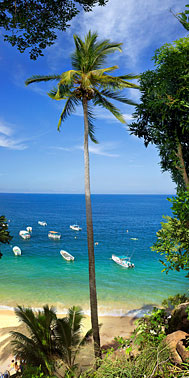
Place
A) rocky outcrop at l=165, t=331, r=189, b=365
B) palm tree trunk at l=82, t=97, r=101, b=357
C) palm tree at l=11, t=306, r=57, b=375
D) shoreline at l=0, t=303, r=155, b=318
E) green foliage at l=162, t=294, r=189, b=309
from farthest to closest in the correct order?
shoreline at l=0, t=303, r=155, b=318
green foliage at l=162, t=294, r=189, b=309
palm tree trunk at l=82, t=97, r=101, b=357
palm tree at l=11, t=306, r=57, b=375
rocky outcrop at l=165, t=331, r=189, b=365

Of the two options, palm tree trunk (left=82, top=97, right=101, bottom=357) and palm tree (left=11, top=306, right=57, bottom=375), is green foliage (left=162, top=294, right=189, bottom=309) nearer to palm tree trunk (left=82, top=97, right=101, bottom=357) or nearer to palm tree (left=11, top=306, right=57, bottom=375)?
palm tree trunk (left=82, top=97, right=101, bottom=357)

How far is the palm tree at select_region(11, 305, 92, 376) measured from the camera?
312 inches

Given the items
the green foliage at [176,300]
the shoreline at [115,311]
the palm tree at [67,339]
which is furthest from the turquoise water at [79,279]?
the palm tree at [67,339]

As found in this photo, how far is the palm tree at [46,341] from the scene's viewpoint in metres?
7.93

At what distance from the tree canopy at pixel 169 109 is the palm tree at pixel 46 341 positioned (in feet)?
24.1

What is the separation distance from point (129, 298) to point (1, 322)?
13022 millimetres

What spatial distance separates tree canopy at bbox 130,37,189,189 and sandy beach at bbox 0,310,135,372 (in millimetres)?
11502

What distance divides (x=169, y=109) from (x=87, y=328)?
16.5 metres

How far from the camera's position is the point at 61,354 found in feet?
28.1

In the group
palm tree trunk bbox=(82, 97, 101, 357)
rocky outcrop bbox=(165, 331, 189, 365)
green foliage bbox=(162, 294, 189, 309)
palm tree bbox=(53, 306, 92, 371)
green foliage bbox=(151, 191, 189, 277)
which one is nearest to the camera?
green foliage bbox=(151, 191, 189, 277)

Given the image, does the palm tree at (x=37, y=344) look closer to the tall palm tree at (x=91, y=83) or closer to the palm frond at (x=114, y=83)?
the tall palm tree at (x=91, y=83)

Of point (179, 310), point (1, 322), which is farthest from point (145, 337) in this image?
point (1, 322)

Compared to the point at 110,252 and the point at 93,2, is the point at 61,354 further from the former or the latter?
the point at 110,252

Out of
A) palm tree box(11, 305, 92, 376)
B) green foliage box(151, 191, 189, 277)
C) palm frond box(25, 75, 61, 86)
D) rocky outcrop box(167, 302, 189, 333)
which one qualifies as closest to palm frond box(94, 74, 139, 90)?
palm frond box(25, 75, 61, 86)
